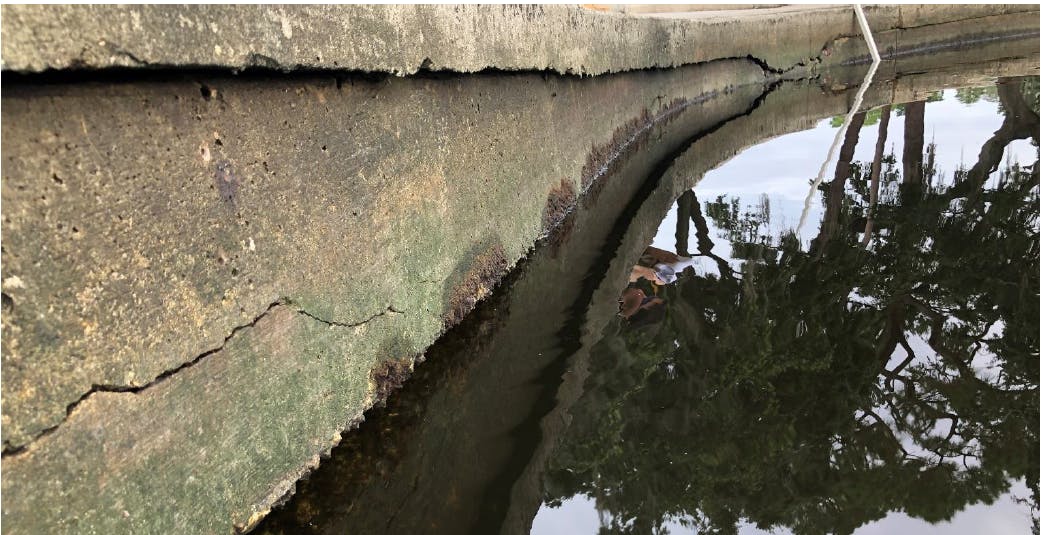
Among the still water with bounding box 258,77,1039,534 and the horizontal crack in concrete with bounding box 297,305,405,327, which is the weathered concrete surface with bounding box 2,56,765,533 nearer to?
the horizontal crack in concrete with bounding box 297,305,405,327

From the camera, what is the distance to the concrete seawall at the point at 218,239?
1601mm

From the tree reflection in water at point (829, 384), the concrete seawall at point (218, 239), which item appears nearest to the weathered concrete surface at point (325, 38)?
the concrete seawall at point (218, 239)

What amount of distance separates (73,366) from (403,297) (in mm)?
1366

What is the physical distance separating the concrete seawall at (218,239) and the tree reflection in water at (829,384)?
78 centimetres

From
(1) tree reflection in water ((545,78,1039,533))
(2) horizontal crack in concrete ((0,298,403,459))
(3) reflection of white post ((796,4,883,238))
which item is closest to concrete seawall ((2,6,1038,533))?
(2) horizontal crack in concrete ((0,298,403,459))

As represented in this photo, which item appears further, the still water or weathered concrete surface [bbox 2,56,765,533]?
the still water

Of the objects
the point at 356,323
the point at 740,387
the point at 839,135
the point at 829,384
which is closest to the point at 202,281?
the point at 356,323

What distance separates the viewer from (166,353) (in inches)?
74.8

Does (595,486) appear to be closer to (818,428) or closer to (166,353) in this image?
(818,428)

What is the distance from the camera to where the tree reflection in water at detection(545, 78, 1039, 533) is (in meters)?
2.29

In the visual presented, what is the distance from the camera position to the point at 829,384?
9.22ft

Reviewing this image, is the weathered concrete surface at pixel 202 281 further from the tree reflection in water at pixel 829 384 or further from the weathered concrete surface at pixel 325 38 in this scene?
the tree reflection in water at pixel 829 384

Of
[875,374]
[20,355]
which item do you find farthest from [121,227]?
[875,374]

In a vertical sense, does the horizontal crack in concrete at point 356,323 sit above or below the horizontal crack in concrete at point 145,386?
above
